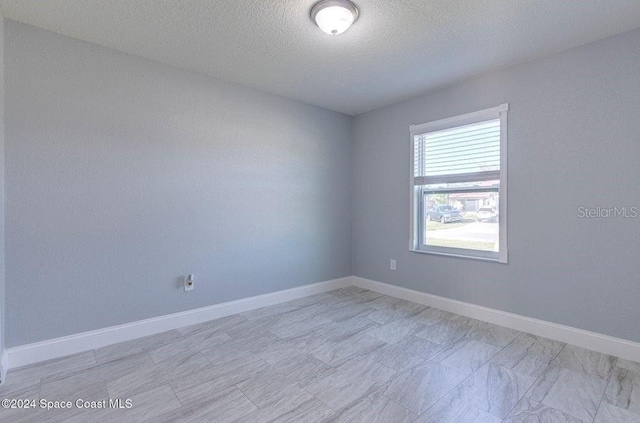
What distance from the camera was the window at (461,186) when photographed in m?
2.95

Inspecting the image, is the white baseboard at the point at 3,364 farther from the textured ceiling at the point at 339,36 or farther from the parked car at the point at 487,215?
the parked car at the point at 487,215

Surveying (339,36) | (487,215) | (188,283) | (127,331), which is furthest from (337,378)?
(339,36)

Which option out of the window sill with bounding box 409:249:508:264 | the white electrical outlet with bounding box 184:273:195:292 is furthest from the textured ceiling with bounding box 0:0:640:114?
the white electrical outlet with bounding box 184:273:195:292

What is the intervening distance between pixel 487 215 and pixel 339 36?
7.22 feet

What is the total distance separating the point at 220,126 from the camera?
3100 millimetres

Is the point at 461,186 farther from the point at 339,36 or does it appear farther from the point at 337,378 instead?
the point at 337,378

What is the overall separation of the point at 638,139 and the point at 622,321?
1.36m

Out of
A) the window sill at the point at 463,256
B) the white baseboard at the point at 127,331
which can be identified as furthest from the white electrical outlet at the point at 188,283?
the window sill at the point at 463,256

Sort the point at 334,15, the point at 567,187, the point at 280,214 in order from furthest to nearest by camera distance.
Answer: the point at 280,214 → the point at 567,187 → the point at 334,15

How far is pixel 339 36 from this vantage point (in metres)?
2.32

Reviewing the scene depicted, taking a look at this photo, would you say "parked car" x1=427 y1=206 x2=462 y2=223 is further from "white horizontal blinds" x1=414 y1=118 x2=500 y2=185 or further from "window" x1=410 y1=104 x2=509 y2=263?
"white horizontal blinds" x1=414 y1=118 x2=500 y2=185

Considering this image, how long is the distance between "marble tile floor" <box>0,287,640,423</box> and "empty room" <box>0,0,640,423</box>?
18 mm

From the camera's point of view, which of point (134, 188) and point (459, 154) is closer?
point (134, 188)

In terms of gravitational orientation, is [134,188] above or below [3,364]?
above
